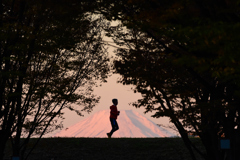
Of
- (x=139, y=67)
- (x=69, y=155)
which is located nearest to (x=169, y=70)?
(x=139, y=67)

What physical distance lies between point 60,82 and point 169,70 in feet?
21.2

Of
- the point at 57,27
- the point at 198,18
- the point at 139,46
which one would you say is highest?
the point at 57,27

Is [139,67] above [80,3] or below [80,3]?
below

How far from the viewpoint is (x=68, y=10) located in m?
11.8

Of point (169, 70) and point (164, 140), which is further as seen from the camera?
point (164, 140)

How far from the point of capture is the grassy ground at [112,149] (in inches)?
864

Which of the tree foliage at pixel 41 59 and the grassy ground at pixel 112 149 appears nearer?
the tree foliage at pixel 41 59

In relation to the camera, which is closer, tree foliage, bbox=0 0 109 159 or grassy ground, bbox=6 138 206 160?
tree foliage, bbox=0 0 109 159

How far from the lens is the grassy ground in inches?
864

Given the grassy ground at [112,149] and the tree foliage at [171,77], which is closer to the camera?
the tree foliage at [171,77]

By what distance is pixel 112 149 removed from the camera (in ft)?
74.1

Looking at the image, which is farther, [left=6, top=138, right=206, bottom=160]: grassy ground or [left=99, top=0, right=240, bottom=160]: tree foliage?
[left=6, top=138, right=206, bottom=160]: grassy ground

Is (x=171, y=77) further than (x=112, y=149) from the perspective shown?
No

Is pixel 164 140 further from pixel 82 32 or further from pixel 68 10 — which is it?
pixel 68 10
